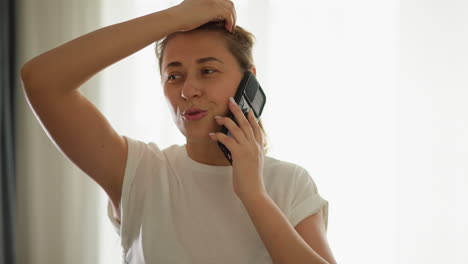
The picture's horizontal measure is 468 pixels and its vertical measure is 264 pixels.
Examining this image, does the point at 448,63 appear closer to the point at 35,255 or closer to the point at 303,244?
the point at 303,244

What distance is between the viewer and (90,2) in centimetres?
195

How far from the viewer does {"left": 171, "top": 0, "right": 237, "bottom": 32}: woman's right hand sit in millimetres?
952

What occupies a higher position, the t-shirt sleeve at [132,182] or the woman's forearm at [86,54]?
the woman's forearm at [86,54]

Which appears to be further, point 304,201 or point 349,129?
point 349,129

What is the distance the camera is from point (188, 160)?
1.08 m

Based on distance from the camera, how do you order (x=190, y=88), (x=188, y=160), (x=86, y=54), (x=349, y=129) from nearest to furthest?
(x=86, y=54) → (x=190, y=88) → (x=188, y=160) → (x=349, y=129)

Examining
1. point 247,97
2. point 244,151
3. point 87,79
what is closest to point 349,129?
point 247,97

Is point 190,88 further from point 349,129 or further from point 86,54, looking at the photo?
point 349,129

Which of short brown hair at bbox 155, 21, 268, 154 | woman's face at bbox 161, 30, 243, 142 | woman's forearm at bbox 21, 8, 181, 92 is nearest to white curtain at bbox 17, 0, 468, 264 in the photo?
short brown hair at bbox 155, 21, 268, 154

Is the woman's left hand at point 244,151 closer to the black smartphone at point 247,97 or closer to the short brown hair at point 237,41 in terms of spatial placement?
the black smartphone at point 247,97

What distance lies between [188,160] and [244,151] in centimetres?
20

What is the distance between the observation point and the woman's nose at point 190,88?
97cm

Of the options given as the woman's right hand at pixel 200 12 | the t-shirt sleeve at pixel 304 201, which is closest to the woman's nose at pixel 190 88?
the woman's right hand at pixel 200 12

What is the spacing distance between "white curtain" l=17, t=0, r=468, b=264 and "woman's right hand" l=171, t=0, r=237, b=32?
88 centimetres
